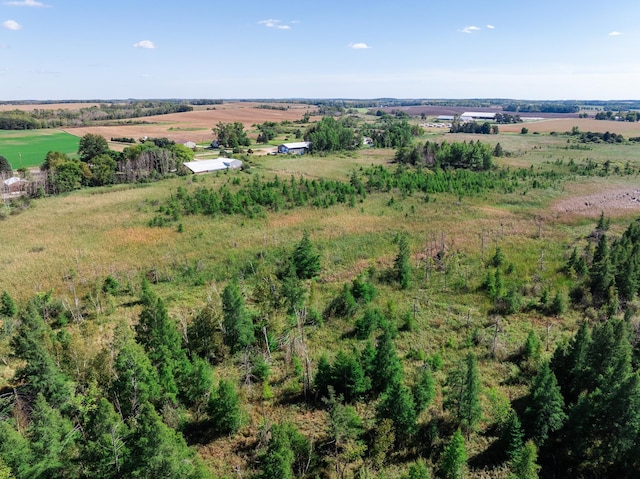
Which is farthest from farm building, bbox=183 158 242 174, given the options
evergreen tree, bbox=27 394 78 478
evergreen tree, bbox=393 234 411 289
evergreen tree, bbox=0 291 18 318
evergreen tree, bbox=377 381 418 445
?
evergreen tree, bbox=377 381 418 445

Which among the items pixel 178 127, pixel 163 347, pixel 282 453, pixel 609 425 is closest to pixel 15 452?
pixel 163 347

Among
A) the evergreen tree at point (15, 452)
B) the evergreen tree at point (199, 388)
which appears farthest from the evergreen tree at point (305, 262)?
the evergreen tree at point (15, 452)

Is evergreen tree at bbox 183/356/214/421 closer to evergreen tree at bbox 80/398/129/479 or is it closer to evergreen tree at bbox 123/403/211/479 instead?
evergreen tree at bbox 80/398/129/479

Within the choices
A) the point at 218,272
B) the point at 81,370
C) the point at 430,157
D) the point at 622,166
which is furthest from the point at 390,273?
the point at 622,166

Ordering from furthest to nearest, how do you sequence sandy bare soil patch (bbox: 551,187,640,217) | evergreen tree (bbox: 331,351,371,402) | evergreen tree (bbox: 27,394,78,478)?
sandy bare soil patch (bbox: 551,187,640,217)
evergreen tree (bbox: 331,351,371,402)
evergreen tree (bbox: 27,394,78,478)

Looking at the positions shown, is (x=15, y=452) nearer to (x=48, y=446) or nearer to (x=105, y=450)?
(x=48, y=446)

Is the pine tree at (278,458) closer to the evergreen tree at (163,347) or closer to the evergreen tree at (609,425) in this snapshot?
the evergreen tree at (163,347)
